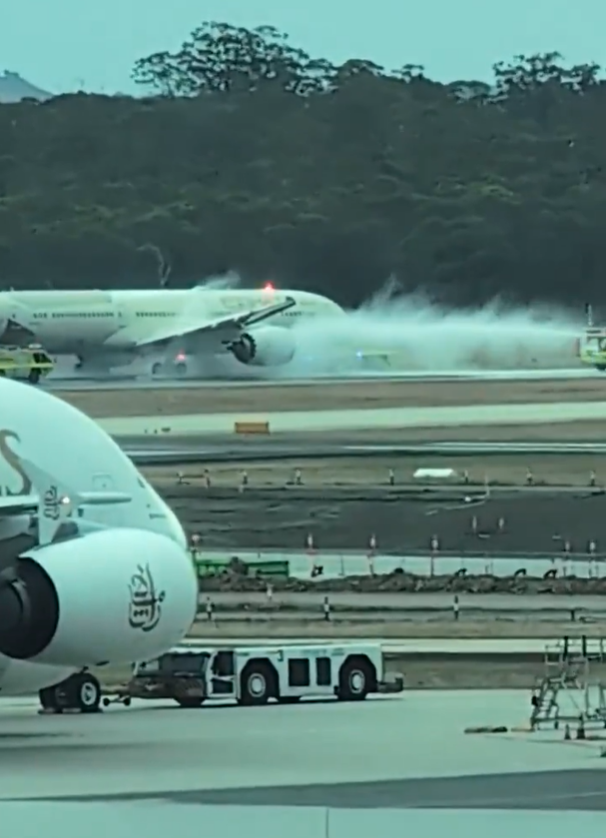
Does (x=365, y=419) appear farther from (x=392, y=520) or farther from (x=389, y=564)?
(x=389, y=564)

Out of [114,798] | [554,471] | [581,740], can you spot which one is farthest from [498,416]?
[114,798]

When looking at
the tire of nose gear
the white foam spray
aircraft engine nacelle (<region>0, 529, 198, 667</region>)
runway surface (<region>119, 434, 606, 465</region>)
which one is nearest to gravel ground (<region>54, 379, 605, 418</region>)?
the white foam spray

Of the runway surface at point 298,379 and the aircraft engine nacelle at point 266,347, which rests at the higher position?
the aircraft engine nacelle at point 266,347

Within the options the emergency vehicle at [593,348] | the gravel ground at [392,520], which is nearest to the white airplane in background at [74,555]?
the gravel ground at [392,520]

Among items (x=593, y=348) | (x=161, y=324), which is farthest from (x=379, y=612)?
(x=593, y=348)

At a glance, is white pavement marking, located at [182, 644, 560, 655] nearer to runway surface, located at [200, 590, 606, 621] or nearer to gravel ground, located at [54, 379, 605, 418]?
runway surface, located at [200, 590, 606, 621]

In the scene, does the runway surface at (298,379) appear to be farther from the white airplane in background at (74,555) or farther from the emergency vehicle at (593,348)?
the white airplane in background at (74,555)
